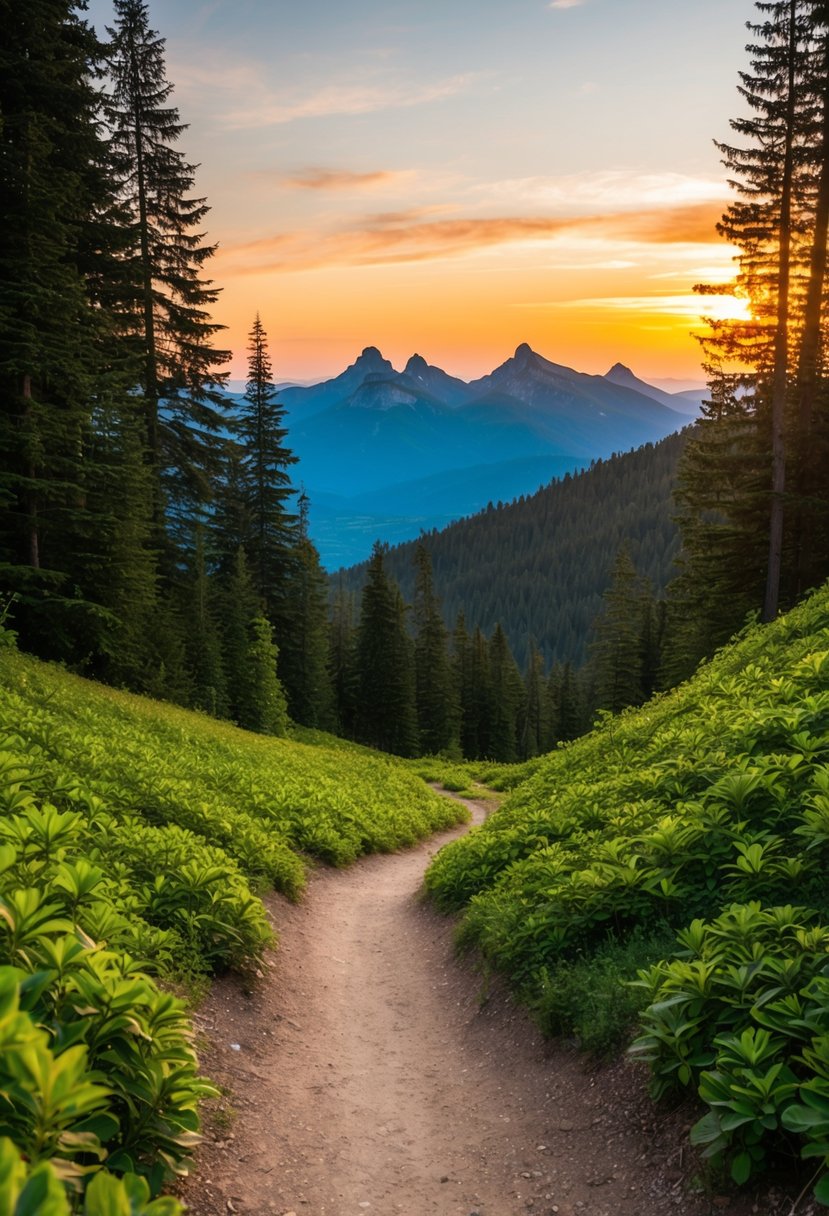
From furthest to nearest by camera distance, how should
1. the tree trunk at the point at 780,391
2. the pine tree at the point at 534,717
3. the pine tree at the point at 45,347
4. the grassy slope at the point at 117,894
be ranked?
the pine tree at the point at 534,717
the tree trunk at the point at 780,391
the pine tree at the point at 45,347
the grassy slope at the point at 117,894

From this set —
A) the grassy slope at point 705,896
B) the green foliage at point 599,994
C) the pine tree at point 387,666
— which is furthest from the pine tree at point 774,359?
the pine tree at point 387,666

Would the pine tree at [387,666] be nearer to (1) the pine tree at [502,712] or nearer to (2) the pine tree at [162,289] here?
(1) the pine tree at [502,712]

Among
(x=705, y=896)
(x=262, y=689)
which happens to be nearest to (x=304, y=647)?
(x=262, y=689)

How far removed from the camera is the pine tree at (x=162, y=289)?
86.7 feet

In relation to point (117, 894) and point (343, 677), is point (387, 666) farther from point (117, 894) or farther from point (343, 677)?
point (117, 894)

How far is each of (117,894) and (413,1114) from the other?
2.84 metres

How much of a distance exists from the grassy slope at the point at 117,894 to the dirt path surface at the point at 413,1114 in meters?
0.85

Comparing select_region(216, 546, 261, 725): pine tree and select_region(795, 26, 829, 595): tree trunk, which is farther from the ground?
select_region(795, 26, 829, 595): tree trunk

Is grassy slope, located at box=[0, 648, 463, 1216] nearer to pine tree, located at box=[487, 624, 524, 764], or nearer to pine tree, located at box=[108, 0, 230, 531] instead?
pine tree, located at box=[108, 0, 230, 531]

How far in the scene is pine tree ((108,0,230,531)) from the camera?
26422mm

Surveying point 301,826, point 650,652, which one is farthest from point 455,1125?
point 650,652

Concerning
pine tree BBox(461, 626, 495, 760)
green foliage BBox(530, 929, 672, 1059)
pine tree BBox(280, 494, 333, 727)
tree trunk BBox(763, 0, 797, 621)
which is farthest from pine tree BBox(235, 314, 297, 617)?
green foliage BBox(530, 929, 672, 1059)

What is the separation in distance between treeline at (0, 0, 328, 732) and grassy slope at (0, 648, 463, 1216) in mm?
4253

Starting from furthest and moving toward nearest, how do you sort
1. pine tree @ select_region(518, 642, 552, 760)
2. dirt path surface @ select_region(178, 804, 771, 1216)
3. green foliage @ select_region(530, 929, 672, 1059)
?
pine tree @ select_region(518, 642, 552, 760)
green foliage @ select_region(530, 929, 672, 1059)
dirt path surface @ select_region(178, 804, 771, 1216)
